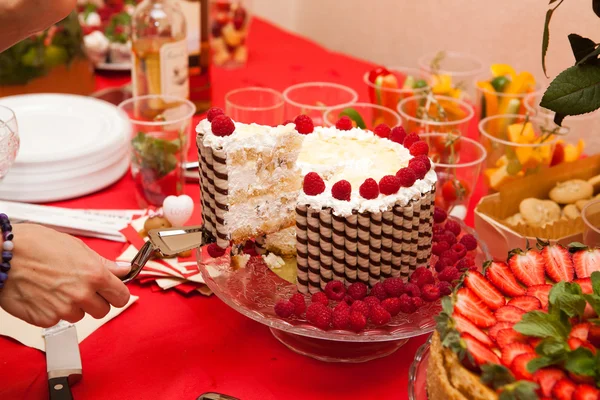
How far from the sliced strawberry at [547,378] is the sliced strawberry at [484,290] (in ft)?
0.52

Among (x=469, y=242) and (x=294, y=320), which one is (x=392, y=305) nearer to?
(x=294, y=320)

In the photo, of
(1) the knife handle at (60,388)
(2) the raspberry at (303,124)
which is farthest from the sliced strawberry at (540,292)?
(1) the knife handle at (60,388)

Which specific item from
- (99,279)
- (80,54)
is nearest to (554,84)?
(99,279)

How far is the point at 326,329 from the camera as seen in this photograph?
43.0 inches

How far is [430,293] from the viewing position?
3.79 feet

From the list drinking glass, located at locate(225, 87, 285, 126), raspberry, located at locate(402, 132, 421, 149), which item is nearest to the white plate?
drinking glass, located at locate(225, 87, 285, 126)

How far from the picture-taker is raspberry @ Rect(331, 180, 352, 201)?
114cm

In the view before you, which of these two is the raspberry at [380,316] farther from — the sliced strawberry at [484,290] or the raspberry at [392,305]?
the sliced strawberry at [484,290]

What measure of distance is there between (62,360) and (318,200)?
510mm

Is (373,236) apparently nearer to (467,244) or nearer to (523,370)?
(467,244)

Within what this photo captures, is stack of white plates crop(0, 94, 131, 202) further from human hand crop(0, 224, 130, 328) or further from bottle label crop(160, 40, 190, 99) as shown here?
human hand crop(0, 224, 130, 328)

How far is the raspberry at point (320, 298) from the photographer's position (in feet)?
3.77

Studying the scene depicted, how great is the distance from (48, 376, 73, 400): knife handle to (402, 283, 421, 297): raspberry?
576 millimetres

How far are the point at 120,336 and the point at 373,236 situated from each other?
0.50 m
